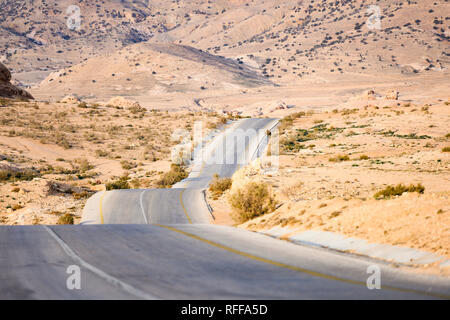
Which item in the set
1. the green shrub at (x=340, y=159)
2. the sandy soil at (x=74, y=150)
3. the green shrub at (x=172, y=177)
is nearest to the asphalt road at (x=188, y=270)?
the sandy soil at (x=74, y=150)

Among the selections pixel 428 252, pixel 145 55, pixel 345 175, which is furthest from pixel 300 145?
pixel 145 55

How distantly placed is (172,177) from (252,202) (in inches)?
729

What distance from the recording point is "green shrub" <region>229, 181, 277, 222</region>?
17.3 metres

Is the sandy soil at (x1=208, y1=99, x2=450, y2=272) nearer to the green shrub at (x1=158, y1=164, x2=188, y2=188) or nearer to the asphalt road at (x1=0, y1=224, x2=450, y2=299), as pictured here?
the asphalt road at (x1=0, y1=224, x2=450, y2=299)

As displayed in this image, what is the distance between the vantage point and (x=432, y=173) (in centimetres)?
2361

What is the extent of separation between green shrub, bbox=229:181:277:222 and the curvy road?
3.15 metres

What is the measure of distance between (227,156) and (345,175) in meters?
19.5

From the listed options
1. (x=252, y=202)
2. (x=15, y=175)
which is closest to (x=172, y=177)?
(x=15, y=175)

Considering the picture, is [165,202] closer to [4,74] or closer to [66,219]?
[66,219]

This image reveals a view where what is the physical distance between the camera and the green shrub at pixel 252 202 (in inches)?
681

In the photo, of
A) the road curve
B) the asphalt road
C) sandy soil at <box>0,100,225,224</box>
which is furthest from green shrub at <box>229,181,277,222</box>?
sandy soil at <box>0,100,225,224</box>

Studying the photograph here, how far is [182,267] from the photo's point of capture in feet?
27.7

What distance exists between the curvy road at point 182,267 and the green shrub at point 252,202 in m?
3.15
